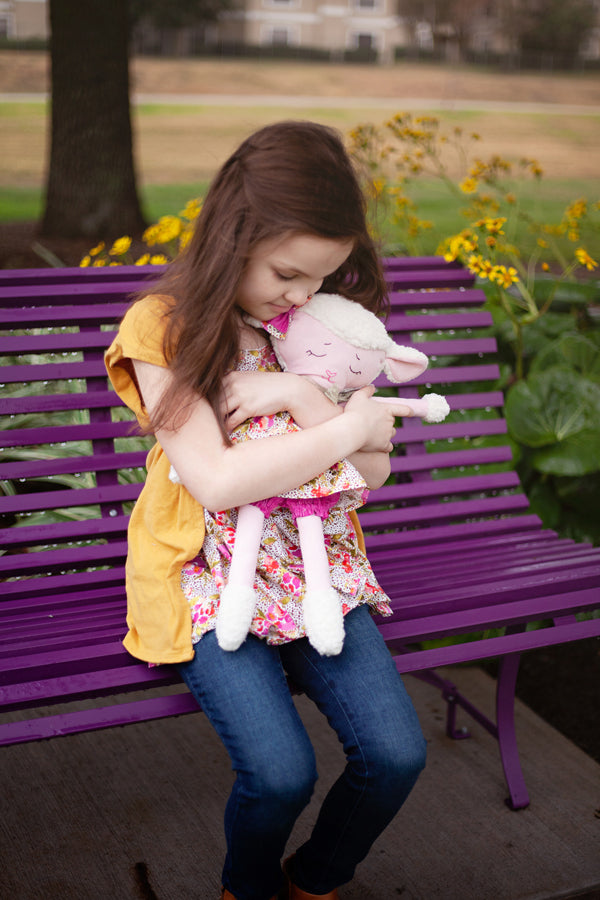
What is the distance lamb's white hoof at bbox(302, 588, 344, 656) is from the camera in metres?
1.60

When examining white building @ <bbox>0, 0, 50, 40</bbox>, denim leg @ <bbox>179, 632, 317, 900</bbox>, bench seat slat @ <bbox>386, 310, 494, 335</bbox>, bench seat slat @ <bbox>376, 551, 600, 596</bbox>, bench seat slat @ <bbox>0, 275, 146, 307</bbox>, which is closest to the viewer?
denim leg @ <bbox>179, 632, 317, 900</bbox>

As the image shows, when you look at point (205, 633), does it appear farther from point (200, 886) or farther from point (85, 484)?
point (85, 484)

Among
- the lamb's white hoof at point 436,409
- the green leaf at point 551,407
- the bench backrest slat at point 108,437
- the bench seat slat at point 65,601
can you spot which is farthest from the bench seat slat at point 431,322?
the bench seat slat at point 65,601

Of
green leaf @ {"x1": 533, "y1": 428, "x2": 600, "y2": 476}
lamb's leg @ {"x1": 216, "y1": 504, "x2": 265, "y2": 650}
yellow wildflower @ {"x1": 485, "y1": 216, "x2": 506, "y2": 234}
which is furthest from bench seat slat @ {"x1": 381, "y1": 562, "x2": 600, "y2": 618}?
yellow wildflower @ {"x1": 485, "y1": 216, "x2": 506, "y2": 234}

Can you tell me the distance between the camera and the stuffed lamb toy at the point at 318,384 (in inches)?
62.7

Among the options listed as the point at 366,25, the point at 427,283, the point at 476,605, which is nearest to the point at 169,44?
the point at 366,25

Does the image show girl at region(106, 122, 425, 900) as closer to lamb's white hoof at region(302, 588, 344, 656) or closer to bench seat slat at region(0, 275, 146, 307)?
lamb's white hoof at region(302, 588, 344, 656)

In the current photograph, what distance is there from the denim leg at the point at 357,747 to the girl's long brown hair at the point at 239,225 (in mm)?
521

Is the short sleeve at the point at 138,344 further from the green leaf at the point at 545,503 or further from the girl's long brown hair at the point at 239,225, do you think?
the green leaf at the point at 545,503

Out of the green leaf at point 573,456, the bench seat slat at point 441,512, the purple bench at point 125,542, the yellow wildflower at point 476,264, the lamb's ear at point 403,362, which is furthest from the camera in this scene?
the green leaf at point 573,456

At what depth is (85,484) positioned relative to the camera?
287 centimetres

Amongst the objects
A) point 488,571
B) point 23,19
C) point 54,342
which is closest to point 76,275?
point 54,342

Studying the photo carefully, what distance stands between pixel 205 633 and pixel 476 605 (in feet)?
2.23

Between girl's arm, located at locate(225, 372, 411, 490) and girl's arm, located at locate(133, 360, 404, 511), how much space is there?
54 mm
